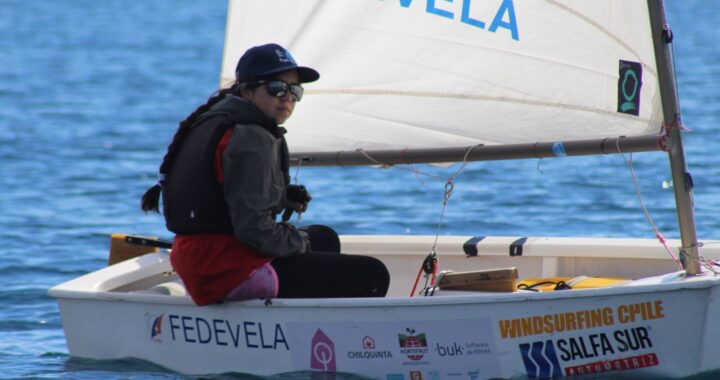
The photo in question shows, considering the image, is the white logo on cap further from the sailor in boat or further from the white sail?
the white sail

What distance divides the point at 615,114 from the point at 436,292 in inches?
35.6

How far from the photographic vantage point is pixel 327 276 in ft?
15.0

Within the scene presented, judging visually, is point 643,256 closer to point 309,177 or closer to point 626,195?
point 626,195

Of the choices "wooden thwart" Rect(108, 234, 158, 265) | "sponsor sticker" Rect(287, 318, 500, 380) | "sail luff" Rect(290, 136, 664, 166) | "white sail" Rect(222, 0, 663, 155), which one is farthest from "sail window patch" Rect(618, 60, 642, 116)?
"wooden thwart" Rect(108, 234, 158, 265)

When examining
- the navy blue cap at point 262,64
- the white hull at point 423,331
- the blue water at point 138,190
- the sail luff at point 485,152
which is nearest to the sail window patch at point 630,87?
the sail luff at point 485,152

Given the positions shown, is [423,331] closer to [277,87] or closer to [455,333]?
[455,333]

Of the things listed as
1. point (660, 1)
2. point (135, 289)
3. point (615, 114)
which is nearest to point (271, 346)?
point (135, 289)

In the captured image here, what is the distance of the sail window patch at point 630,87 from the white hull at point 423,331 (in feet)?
2.01

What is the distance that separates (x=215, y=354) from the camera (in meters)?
4.66

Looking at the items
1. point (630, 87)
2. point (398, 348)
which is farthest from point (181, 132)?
point (630, 87)

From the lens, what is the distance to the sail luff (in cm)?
455

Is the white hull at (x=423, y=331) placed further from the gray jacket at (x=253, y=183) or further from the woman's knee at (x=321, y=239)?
the woman's knee at (x=321, y=239)

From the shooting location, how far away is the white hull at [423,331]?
4.16m

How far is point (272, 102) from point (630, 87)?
1265mm
